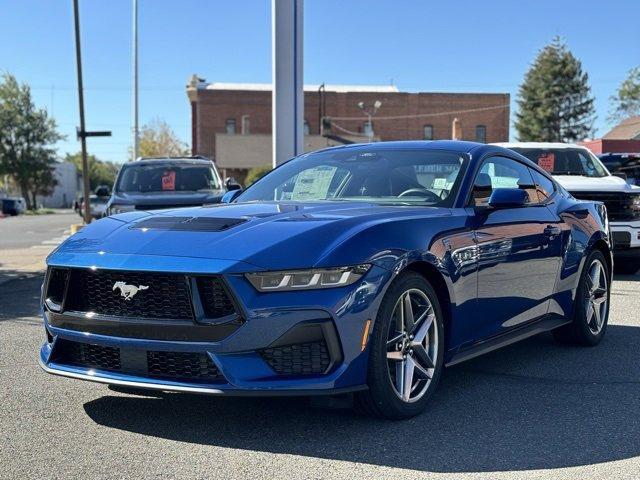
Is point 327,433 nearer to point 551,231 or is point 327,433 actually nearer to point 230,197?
point 230,197

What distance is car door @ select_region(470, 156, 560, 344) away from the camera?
4.67 m

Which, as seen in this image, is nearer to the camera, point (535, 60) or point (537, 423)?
point (537, 423)

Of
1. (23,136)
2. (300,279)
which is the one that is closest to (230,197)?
(300,279)

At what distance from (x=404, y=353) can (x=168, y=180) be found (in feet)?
34.9

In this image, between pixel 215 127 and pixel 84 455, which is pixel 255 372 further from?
pixel 215 127

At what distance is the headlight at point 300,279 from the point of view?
3543 millimetres

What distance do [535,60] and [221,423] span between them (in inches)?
2969

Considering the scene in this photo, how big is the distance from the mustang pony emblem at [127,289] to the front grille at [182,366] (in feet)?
0.97

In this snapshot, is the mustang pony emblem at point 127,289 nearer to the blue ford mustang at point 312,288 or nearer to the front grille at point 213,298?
the blue ford mustang at point 312,288

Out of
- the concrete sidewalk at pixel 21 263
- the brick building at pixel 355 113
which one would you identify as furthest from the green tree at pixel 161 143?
the concrete sidewalk at pixel 21 263

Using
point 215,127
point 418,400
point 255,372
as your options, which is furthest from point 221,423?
point 215,127

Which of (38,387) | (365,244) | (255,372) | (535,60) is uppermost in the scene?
(535,60)

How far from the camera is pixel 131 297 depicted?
12.2 feet

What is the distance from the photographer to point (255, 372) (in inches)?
140
